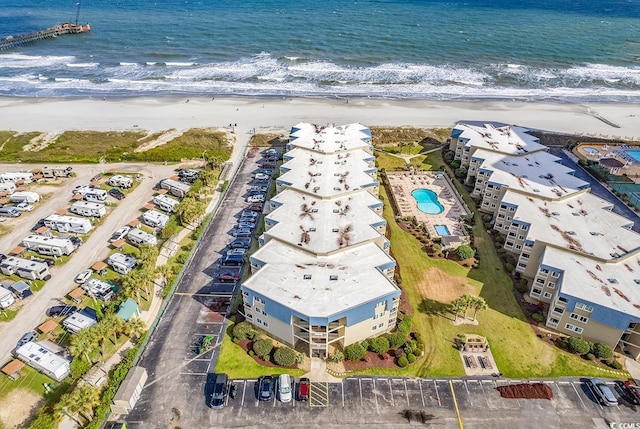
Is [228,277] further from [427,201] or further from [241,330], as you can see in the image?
[427,201]

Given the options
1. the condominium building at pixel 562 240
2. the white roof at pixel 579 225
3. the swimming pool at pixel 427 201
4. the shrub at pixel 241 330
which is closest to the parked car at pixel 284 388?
the shrub at pixel 241 330

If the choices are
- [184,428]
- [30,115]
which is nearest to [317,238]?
[184,428]

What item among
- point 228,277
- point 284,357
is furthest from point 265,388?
point 228,277

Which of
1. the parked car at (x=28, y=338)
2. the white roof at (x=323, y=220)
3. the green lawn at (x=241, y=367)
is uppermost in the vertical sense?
the white roof at (x=323, y=220)

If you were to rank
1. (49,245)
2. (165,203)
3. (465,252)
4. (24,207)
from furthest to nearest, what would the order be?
(165,203), (24,207), (465,252), (49,245)

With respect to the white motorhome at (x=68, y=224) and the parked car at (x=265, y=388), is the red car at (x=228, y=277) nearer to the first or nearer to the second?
the parked car at (x=265, y=388)

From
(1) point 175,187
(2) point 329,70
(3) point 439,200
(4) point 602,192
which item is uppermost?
(2) point 329,70

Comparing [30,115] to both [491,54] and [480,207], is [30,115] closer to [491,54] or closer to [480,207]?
[480,207]
